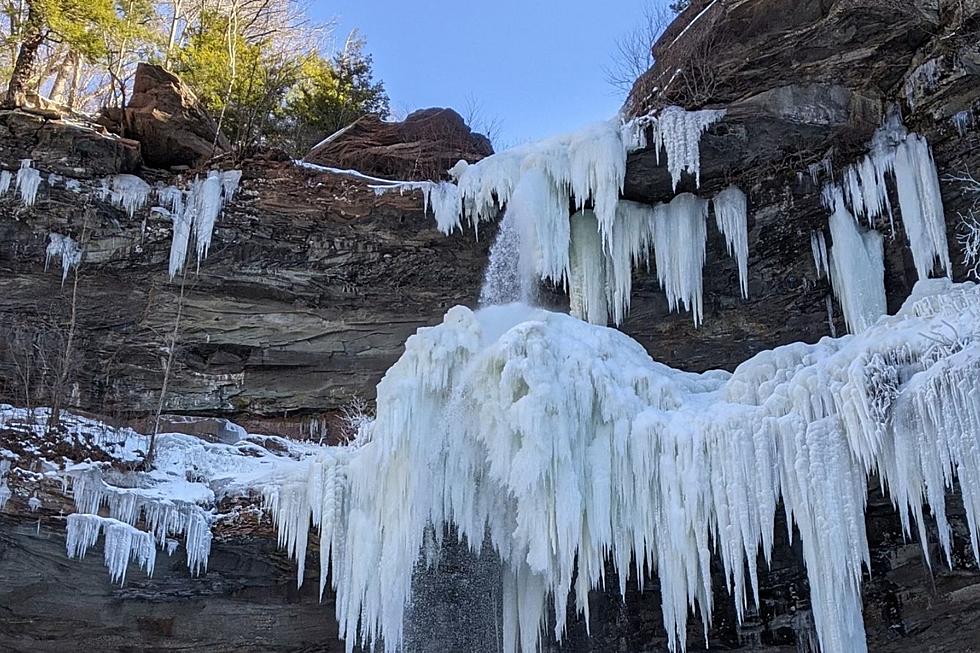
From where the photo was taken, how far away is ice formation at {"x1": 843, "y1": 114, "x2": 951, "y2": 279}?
11016 millimetres

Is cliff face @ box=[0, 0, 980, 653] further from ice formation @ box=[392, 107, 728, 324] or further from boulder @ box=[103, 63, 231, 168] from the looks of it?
boulder @ box=[103, 63, 231, 168]

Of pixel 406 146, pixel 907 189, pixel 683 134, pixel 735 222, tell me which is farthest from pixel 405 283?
pixel 907 189

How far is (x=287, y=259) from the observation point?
1430cm

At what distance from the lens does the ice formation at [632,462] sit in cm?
750

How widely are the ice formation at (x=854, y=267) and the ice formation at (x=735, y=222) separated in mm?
1166

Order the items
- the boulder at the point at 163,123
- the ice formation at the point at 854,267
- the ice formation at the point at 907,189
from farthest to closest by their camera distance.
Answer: the boulder at the point at 163,123 < the ice formation at the point at 854,267 < the ice formation at the point at 907,189

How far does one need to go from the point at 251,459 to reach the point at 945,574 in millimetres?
8788

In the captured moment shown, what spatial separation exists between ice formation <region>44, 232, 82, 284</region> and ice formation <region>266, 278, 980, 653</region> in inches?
232

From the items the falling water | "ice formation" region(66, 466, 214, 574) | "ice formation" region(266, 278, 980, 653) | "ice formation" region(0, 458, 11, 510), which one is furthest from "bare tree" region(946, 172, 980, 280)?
"ice formation" region(0, 458, 11, 510)

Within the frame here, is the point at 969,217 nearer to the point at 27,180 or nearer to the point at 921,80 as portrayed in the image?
the point at 921,80

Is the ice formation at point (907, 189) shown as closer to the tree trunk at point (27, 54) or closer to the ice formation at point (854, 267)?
the ice formation at point (854, 267)

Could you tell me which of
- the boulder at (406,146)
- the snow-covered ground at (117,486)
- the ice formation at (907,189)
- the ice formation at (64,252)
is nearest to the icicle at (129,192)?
the ice formation at (64,252)

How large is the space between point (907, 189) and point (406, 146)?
817 cm

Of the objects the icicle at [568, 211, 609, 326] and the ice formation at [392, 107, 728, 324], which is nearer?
the ice formation at [392, 107, 728, 324]
